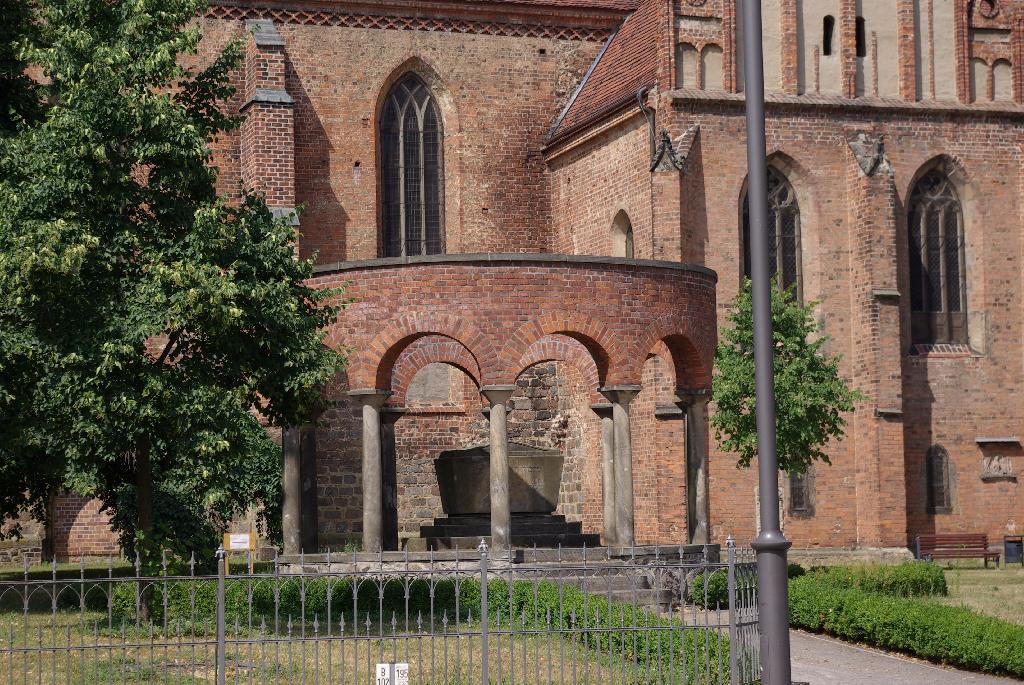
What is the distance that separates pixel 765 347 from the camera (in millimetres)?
10125

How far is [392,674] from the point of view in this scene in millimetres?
12852

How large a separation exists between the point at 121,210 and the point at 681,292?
26.2ft

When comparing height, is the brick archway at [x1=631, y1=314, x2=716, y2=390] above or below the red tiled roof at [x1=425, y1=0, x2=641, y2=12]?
below

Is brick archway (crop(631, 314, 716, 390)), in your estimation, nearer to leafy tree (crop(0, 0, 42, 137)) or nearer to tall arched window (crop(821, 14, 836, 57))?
leafy tree (crop(0, 0, 42, 137))

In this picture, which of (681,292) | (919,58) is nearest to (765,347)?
(681,292)

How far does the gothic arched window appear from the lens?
31156 millimetres

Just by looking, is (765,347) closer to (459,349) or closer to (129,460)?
(129,460)

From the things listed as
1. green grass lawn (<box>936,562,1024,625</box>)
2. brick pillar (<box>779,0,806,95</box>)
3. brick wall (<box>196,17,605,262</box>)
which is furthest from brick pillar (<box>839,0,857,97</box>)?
green grass lawn (<box>936,562,1024,625</box>)

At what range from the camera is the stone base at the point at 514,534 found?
21.8m

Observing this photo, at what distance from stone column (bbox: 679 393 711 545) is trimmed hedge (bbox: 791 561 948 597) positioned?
1814 mm

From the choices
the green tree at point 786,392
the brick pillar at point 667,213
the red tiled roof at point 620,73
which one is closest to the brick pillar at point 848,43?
the red tiled roof at point 620,73

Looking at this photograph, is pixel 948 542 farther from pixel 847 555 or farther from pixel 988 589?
pixel 988 589

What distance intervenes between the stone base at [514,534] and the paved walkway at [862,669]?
4099mm

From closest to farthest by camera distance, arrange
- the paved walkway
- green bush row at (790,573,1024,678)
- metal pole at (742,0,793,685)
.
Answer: metal pole at (742,0,793,685) < the paved walkway < green bush row at (790,573,1024,678)
